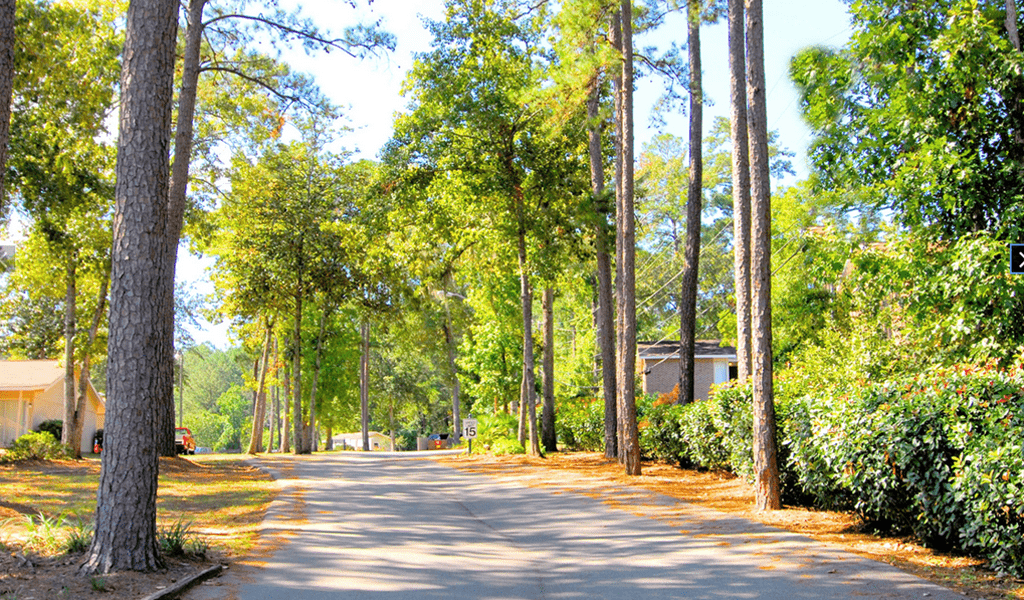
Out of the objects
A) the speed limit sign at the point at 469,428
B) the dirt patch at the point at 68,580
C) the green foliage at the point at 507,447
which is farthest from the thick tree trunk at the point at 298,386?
the dirt patch at the point at 68,580

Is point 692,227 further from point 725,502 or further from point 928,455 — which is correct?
point 928,455

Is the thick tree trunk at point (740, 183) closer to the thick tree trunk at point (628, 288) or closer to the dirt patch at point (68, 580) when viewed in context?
the thick tree trunk at point (628, 288)

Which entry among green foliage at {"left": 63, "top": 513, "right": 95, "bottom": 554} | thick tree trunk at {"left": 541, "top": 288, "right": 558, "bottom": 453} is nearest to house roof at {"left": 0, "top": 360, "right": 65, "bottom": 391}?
thick tree trunk at {"left": 541, "top": 288, "right": 558, "bottom": 453}

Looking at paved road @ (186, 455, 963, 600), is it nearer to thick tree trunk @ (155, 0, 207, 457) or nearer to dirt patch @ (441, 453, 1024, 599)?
dirt patch @ (441, 453, 1024, 599)

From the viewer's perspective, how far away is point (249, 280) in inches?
1149

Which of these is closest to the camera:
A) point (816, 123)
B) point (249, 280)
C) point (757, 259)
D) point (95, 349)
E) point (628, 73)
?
point (757, 259)

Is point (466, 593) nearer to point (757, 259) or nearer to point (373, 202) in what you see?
point (757, 259)

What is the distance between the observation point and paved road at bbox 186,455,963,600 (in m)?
7.04

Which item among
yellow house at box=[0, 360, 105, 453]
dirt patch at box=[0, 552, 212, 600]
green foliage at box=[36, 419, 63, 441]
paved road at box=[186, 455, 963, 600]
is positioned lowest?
paved road at box=[186, 455, 963, 600]

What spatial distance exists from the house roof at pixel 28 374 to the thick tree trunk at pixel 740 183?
28.7m

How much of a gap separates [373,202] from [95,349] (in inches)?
416

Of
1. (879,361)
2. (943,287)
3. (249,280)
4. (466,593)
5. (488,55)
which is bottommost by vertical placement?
(466,593)

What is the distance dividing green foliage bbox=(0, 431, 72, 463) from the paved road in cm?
1023

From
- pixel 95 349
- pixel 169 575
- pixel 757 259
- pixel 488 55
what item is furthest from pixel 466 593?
pixel 95 349
